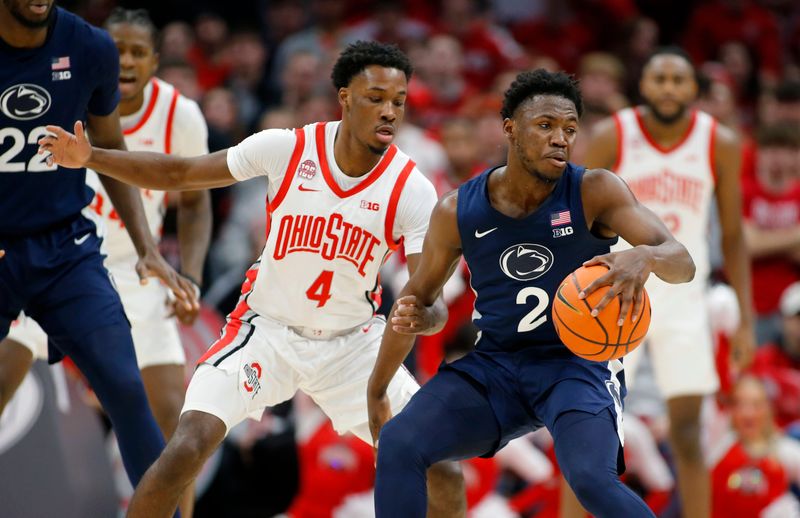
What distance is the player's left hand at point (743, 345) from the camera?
7.57 metres

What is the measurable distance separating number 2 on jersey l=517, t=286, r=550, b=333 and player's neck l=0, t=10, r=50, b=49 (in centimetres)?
248

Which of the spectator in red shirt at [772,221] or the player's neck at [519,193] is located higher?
the player's neck at [519,193]

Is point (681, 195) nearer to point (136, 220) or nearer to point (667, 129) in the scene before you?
point (667, 129)

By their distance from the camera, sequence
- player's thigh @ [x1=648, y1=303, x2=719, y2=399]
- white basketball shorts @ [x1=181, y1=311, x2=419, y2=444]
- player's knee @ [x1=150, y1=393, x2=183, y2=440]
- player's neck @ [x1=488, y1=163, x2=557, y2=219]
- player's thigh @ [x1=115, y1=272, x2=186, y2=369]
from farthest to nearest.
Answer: player's thigh @ [x1=648, y1=303, x2=719, y2=399], player's thigh @ [x1=115, y1=272, x2=186, y2=369], player's knee @ [x1=150, y1=393, x2=183, y2=440], white basketball shorts @ [x1=181, y1=311, x2=419, y2=444], player's neck @ [x1=488, y1=163, x2=557, y2=219]

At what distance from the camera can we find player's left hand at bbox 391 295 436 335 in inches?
210

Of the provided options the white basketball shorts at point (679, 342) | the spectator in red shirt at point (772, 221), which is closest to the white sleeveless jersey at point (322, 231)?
the white basketball shorts at point (679, 342)

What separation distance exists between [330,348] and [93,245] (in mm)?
1248

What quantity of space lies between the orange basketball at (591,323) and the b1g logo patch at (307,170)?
1416 mm

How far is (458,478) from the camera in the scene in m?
5.78

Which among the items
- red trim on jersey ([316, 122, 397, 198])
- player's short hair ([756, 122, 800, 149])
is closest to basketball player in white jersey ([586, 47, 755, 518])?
red trim on jersey ([316, 122, 397, 198])

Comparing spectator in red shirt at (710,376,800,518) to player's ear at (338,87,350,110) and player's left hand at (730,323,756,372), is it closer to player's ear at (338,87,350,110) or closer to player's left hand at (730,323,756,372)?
A: player's left hand at (730,323,756,372)

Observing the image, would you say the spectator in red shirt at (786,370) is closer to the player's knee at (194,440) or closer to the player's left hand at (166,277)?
the player's left hand at (166,277)

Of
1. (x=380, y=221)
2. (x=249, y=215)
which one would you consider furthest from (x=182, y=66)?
(x=380, y=221)

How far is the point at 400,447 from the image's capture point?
17.1 feet
